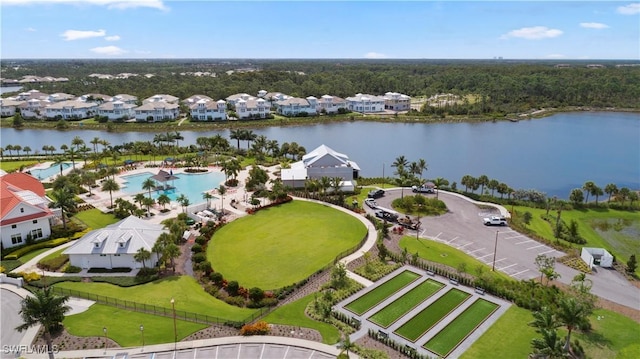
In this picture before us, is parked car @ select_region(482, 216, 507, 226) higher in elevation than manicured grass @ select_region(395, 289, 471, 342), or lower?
higher

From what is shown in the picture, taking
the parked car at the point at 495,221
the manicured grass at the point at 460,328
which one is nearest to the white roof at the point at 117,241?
the manicured grass at the point at 460,328

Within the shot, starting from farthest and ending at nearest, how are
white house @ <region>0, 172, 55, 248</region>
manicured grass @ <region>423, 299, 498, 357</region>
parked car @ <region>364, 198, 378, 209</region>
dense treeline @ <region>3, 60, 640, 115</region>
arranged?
dense treeline @ <region>3, 60, 640, 115</region>
parked car @ <region>364, 198, 378, 209</region>
white house @ <region>0, 172, 55, 248</region>
manicured grass @ <region>423, 299, 498, 357</region>

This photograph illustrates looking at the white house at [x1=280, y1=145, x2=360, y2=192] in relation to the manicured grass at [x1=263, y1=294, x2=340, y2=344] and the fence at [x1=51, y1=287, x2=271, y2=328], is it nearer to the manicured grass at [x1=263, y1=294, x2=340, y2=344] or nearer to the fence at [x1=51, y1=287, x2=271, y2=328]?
the manicured grass at [x1=263, y1=294, x2=340, y2=344]

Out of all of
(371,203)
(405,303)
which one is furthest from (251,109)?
(405,303)

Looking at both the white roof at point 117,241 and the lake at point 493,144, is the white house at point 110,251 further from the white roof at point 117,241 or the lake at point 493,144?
the lake at point 493,144

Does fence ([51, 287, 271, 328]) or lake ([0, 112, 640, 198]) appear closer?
fence ([51, 287, 271, 328])

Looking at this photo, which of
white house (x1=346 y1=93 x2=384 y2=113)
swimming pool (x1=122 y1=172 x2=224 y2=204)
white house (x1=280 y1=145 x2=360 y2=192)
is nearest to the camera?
swimming pool (x1=122 y1=172 x2=224 y2=204)

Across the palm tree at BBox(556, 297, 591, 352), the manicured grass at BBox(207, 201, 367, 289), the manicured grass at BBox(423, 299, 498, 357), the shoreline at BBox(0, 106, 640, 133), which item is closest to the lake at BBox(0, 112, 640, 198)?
the shoreline at BBox(0, 106, 640, 133)

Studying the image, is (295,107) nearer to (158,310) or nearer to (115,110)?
(115,110)

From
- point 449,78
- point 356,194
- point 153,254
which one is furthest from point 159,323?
point 449,78
